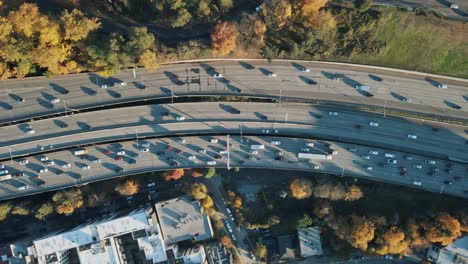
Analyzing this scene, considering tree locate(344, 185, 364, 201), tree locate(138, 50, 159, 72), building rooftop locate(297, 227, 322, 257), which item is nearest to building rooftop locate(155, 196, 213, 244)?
building rooftop locate(297, 227, 322, 257)

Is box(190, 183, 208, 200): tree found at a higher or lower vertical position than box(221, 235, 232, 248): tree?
higher

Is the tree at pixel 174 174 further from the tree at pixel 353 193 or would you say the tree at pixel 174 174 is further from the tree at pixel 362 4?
the tree at pixel 362 4

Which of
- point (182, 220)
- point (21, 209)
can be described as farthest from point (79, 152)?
point (182, 220)

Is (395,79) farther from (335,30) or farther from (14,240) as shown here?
(14,240)

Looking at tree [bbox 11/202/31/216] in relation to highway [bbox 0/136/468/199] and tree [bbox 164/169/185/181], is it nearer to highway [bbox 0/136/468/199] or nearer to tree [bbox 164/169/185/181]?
highway [bbox 0/136/468/199]

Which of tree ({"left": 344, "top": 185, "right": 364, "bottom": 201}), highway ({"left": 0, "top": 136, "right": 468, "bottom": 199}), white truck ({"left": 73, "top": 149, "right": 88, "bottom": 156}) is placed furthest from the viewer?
white truck ({"left": 73, "top": 149, "right": 88, "bottom": 156})

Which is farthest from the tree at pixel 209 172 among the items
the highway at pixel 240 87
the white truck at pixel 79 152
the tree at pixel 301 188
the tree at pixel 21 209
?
the tree at pixel 21 209

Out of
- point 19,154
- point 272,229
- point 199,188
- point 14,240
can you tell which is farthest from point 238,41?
point 14,240
